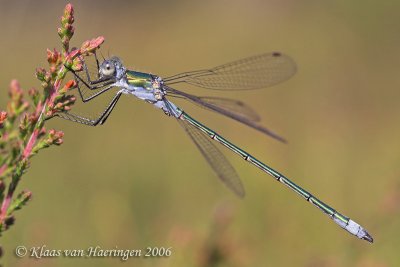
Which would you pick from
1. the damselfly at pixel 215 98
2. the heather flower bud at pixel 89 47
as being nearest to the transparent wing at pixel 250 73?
the damselfly at pixel 215 98

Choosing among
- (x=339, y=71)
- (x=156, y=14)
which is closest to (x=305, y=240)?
(x=339, y=71)

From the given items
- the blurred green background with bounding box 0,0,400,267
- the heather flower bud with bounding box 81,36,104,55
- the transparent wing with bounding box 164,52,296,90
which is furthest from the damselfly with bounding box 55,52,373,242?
the heather flower bud with bounding box 81,36,104,55

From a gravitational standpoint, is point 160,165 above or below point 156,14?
below

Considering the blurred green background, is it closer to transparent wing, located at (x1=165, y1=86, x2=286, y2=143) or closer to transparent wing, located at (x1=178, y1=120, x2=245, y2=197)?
transparent wing, located at (x1=178, y1=120, x2=245, y2=197)

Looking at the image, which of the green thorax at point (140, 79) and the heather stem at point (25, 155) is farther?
the green thorax at point (140, 79)

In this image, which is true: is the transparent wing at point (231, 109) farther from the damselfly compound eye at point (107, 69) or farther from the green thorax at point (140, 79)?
the damselfly compound eye at point (107, 69)

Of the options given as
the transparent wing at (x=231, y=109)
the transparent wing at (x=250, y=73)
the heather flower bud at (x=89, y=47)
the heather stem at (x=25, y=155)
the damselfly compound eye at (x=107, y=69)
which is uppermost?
the transparent wing at (x=250, y=73)

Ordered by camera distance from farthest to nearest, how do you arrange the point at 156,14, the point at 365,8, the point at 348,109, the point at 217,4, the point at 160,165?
1. the point at 217,4
2. the point at 156,14
3. the point at 365,8
4. the point at 348,109
5. the point at 160,165

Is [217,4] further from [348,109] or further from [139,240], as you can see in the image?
[139,240]
